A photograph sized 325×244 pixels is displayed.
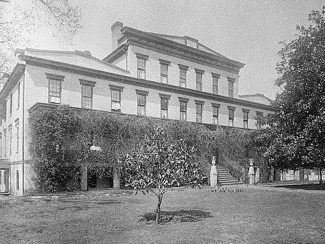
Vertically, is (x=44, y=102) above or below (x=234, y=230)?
above

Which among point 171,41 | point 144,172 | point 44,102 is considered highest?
point 171,41

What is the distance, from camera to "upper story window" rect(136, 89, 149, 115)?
1013 inches

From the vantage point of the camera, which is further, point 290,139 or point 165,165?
point 290,139

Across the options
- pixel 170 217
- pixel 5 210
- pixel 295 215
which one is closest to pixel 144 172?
pixel 170 217

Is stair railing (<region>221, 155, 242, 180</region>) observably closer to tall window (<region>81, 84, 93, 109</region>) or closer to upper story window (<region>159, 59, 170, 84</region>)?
upper story window (<region>159, 59, 170, 84</region>)

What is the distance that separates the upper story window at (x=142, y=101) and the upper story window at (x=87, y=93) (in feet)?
13.6

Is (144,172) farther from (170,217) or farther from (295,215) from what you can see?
(295,215)

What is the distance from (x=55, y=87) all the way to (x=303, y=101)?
16.2 meters

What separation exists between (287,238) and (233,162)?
20361mm

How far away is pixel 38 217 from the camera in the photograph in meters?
9.88

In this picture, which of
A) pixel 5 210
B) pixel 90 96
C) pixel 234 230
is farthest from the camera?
pixel 90 96

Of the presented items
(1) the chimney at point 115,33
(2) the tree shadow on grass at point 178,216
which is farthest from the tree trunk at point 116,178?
(1) the chimney at point 115,33

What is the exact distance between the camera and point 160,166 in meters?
8.86

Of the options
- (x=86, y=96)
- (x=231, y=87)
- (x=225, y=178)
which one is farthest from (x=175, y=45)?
(x=225, y=178)
